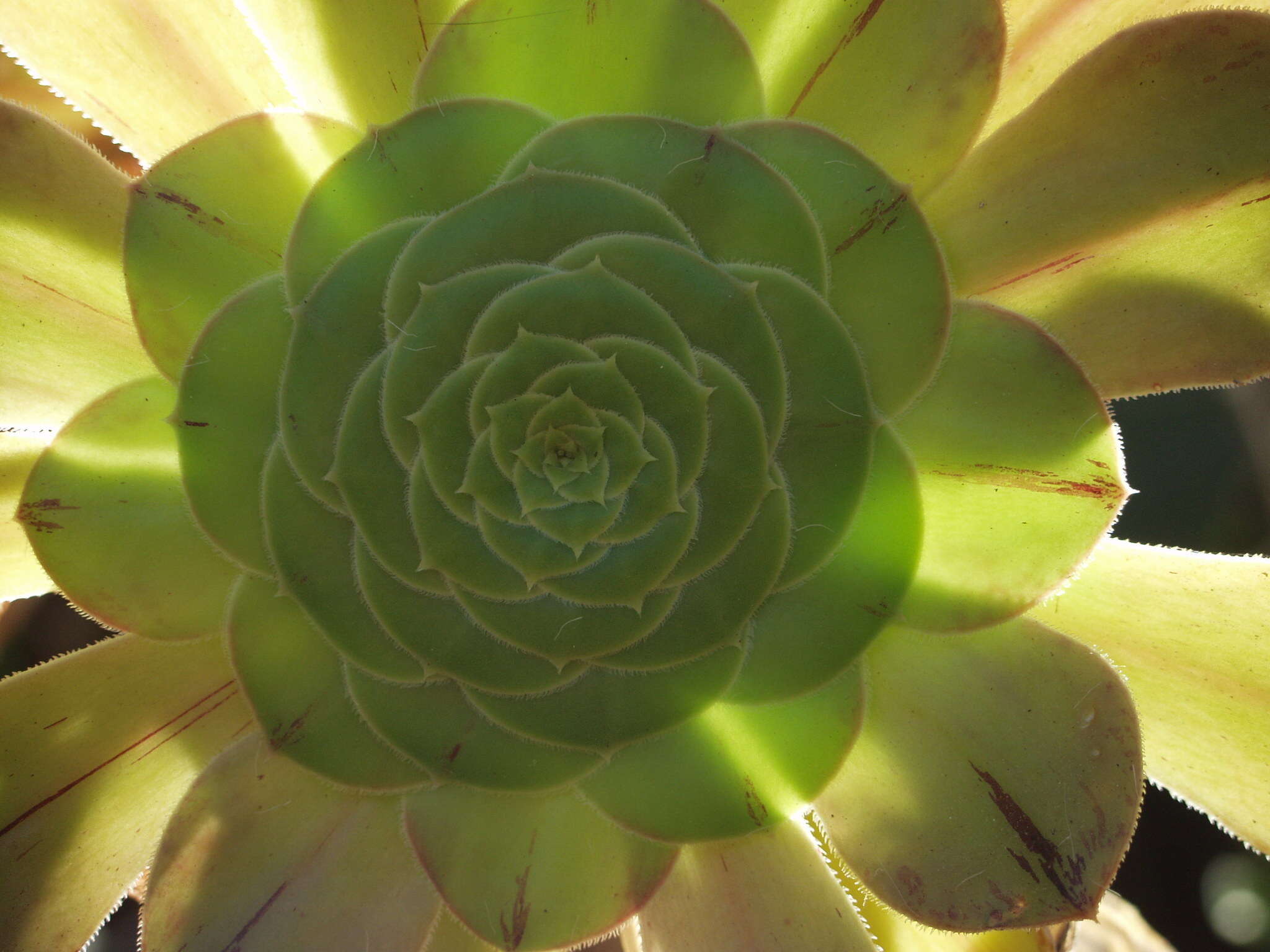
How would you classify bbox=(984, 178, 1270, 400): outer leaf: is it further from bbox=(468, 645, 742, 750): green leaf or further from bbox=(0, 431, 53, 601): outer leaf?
bbox=(0, 431, 53, 601): outer leaf

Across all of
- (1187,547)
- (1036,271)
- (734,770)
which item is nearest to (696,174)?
(1036,271)

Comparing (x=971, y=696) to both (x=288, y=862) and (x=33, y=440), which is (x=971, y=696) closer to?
(x=288, y=862)

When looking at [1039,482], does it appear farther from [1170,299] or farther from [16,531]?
[16,531]

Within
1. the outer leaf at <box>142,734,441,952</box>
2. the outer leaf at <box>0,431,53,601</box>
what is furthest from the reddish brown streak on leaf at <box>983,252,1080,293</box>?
the outer leaf at <box>0,431,53,601</box>

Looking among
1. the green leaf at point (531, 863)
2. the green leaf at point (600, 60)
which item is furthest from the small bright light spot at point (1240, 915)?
the green leaf at point (600, 60)

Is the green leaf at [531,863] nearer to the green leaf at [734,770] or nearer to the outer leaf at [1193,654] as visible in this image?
the green leaf at [734,770]

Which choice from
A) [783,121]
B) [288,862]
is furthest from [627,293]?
[288,862]
